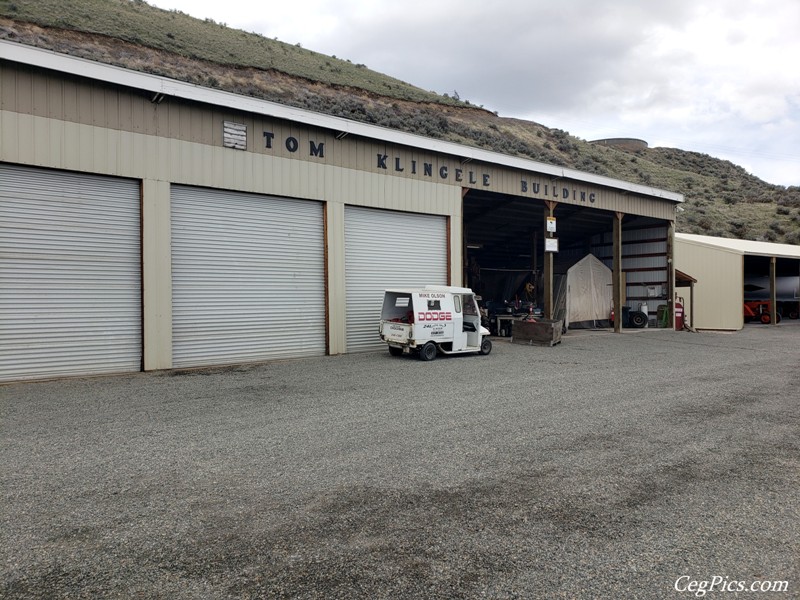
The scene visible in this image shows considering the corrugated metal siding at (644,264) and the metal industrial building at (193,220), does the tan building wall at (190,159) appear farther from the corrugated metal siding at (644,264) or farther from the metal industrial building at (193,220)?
the corrugated metal siding at (644,264)

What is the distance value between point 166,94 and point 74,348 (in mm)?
5957

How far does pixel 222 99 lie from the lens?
1284 centimetres

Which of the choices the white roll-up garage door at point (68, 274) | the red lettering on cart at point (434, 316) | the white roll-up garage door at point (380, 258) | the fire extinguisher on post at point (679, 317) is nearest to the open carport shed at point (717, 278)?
the fire extinguisher on post at point (679, 317)

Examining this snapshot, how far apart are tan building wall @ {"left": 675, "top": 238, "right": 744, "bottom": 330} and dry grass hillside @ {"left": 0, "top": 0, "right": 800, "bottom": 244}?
20.4 metres

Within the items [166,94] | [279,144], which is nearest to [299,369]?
[279,144]

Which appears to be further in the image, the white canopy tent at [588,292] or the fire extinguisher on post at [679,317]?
the fire extinguisher on post at [679,317]

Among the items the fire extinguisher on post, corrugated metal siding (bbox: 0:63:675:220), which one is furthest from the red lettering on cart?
the fire extinguisher on post

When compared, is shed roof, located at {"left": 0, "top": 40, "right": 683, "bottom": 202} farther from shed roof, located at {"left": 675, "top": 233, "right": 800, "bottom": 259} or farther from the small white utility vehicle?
shed roof, located at {"left": 675, "top": 233, "right": 800, "bottom": 259}

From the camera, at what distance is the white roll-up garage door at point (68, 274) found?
1066 centimetres

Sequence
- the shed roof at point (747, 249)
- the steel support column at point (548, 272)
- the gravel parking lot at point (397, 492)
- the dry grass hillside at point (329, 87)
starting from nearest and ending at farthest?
1. the gravel parking lot at point (397, 492)
2. the steel support column at point (548, 272)
3. the shed roof at point (747, 249)
4. the dry grass hillside at point (329, 87)

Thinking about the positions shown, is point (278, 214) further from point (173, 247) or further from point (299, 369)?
point (299, 369)

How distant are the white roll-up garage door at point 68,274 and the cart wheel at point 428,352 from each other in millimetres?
6680

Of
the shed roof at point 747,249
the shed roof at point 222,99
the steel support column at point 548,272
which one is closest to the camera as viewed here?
the shed roof at point 222,99

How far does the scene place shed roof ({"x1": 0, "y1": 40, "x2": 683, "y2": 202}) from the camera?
1059 cm
